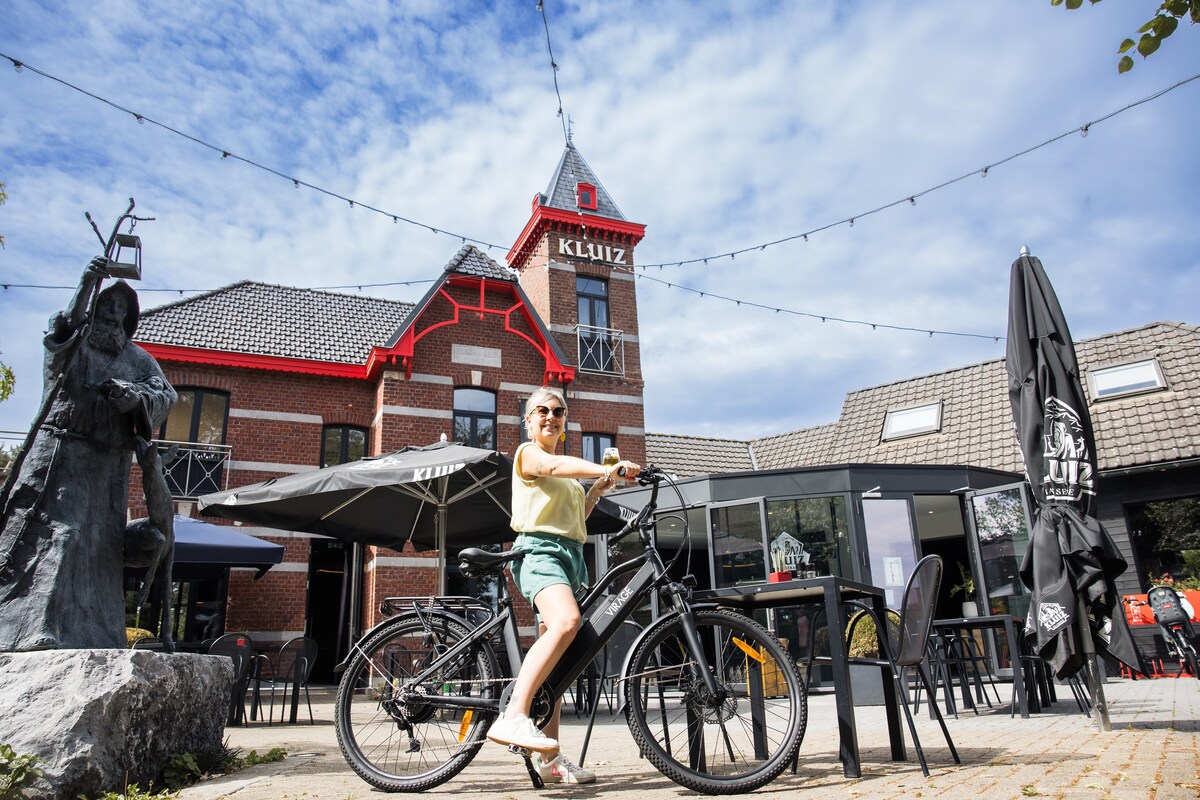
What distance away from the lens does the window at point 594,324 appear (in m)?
17.4

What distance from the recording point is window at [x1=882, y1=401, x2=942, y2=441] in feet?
57.1

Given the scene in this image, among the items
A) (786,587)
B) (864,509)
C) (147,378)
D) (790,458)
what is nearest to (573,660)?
(786,587)

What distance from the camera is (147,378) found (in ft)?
13.7

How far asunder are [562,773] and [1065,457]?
369 centimetres

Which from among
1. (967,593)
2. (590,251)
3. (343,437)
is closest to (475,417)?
(343,437)

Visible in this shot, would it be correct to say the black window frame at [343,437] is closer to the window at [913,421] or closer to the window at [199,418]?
the window at [199,418]

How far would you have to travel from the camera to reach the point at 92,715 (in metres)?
3.07

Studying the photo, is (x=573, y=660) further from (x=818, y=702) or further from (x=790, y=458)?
(x=790, y=458)

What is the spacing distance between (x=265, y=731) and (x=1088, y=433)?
6.37 meters

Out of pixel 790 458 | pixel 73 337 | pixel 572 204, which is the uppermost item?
pixel 572 204

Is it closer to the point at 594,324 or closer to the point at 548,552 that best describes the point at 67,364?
the point at 548,552

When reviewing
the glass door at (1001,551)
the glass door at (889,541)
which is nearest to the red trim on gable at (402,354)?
the glass door at (889,541)

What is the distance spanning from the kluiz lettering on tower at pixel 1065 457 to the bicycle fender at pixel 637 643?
2881 millimetres

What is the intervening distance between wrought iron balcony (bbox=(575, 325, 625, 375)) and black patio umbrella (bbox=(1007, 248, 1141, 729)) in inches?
474
